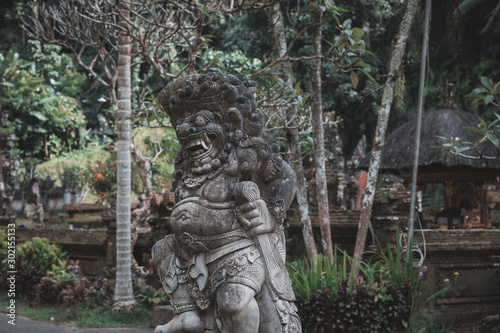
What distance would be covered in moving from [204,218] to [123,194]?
3794 millimetres

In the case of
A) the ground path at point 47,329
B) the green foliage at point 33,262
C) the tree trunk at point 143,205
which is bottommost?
the ground path at point 47,329

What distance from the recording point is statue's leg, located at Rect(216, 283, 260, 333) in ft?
9.78

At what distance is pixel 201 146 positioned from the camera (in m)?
3.27

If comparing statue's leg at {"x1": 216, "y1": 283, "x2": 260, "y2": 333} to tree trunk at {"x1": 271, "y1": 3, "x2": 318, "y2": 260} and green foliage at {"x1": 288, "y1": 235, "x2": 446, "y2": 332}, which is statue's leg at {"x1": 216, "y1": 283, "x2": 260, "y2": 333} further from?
tree trunk at {"x1": 271, "y1": 3, "x2": 318, "y2": 260}

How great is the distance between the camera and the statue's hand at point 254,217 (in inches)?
123

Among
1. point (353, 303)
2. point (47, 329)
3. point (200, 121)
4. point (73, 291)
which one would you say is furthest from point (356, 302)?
point (73, 291)

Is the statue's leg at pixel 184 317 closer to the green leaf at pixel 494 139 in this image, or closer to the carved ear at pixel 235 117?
the carved ear at pixel 235 117

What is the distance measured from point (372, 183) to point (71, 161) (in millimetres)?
14953

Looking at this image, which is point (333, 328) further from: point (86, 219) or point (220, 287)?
point (86, 219)

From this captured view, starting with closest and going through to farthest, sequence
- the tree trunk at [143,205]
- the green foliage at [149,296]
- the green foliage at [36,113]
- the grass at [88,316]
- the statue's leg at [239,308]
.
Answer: the statue's leg at [239,308], the grass at [88,316], the green foliage at [149,296], the tree trunk at [143,205], the green foliage at [36,113]

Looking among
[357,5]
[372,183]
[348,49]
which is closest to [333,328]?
[372,183]

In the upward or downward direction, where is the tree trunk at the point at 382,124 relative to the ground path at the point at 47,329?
upward

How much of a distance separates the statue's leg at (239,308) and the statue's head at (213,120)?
733mm

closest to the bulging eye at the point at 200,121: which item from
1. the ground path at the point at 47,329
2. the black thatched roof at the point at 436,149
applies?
the ground path at the point at 47,329
